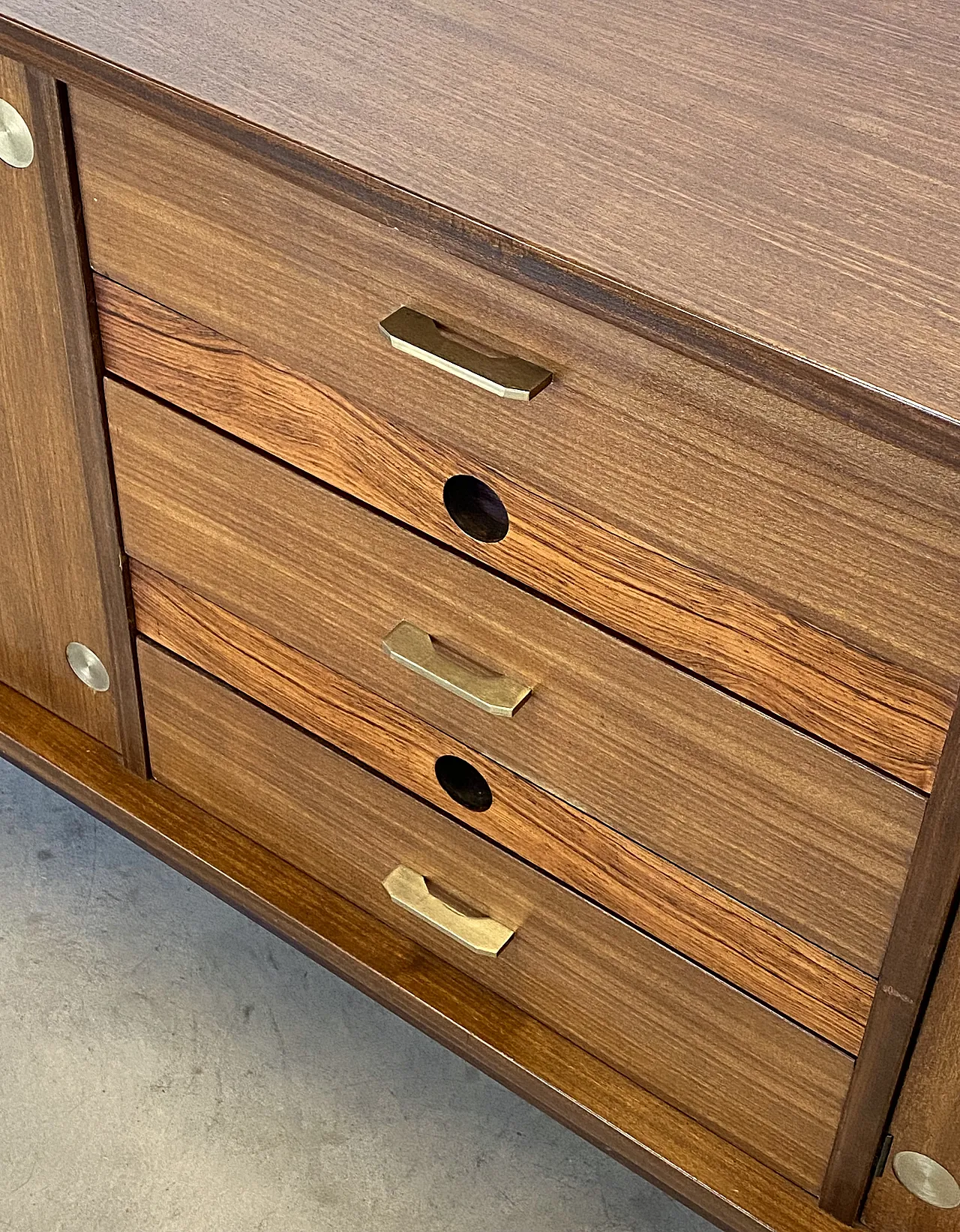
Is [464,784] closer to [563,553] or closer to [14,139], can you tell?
[563,553]

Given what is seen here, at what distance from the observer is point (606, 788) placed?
857mm

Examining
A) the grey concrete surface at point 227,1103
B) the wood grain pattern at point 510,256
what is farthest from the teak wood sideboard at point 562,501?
the grey concrete surface at point 227,1103

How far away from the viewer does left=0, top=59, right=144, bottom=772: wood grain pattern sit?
2.92ft

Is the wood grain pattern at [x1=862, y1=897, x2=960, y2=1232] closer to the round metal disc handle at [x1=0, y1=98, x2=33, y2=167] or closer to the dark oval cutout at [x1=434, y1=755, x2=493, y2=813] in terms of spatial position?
the dark oval cutout at [x1=434, y1=755, x2=493, y2=813]

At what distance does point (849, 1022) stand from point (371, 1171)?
426 mm

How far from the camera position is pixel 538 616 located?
0.82m

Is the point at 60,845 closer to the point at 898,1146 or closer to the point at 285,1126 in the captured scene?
the point at 285,1126

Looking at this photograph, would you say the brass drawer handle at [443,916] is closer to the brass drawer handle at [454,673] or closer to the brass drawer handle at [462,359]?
the brass drawer handle at [454,673]

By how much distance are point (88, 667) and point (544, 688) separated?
1.44 ft

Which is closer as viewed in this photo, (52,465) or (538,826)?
(538,826)

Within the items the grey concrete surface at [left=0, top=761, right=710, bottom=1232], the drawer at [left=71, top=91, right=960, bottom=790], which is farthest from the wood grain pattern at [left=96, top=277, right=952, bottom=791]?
the grey concrete surface at [left=0, top=761, right=710, bottom=1232]

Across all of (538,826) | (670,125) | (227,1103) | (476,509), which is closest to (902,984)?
(538,826)

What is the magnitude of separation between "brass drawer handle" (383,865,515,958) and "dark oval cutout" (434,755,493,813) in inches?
3.5

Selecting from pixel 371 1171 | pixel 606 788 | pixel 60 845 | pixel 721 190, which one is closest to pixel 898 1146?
pixel 606 788
